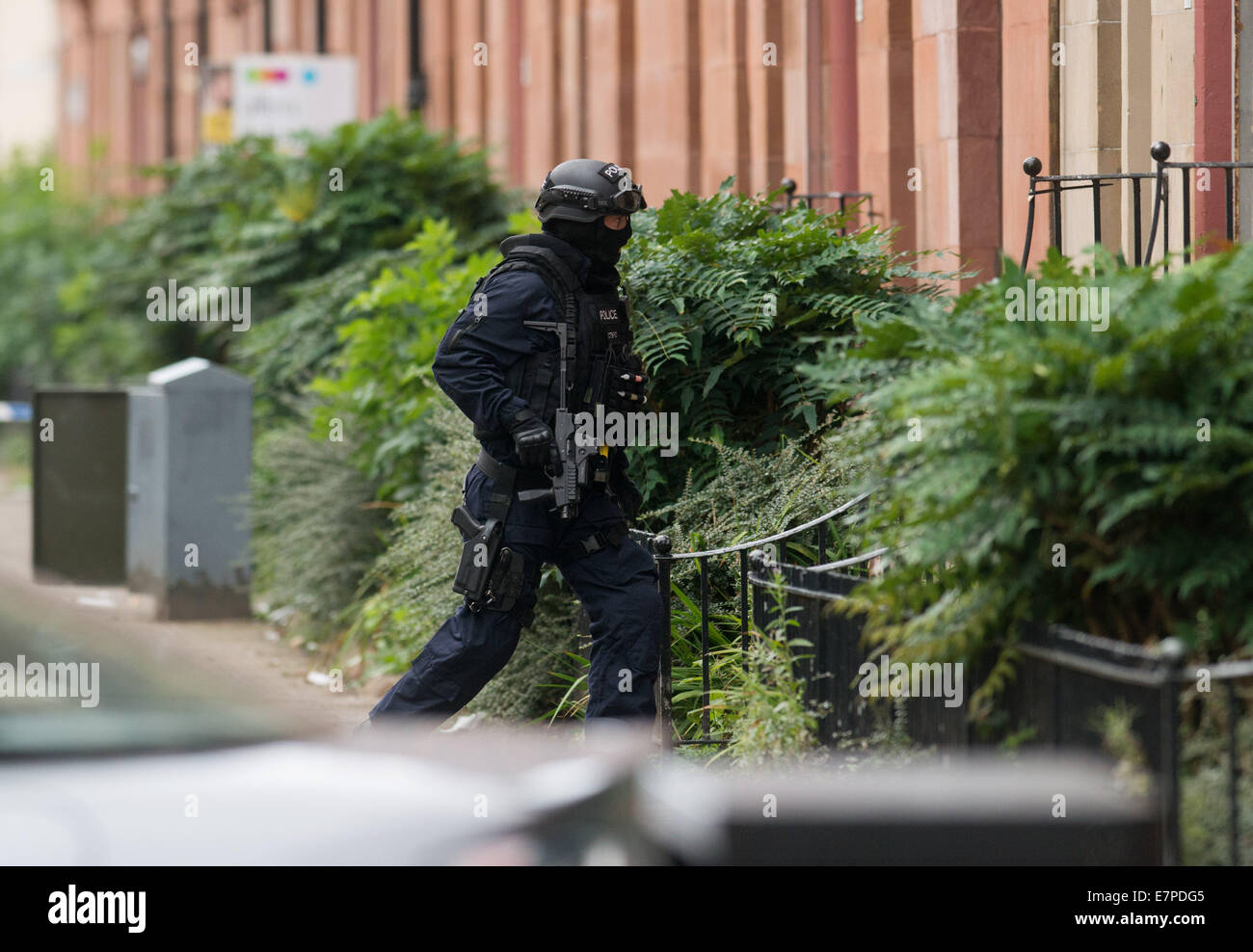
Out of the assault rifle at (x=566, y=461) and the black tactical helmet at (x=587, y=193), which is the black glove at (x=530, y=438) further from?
the black tactical helmet at (x=587, y=193)

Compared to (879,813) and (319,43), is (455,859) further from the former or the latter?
(319,43)

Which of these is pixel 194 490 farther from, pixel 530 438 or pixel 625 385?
pixel 530 438

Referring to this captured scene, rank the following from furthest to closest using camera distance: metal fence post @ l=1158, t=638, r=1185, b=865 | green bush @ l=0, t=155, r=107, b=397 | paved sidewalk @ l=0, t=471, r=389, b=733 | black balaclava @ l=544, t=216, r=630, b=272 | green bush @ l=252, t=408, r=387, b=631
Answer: green bush @ l=0, t=155, r=107, b=397 → green bush @ l=252, t=408, r=387, b=631 → black balaclava @ l=544, t=216, r=630, b=272 → paved sidewalk @ l=0, t=471, r=389, b=733 → metal fence post @ l=1158, t=638, r=1185, b=865

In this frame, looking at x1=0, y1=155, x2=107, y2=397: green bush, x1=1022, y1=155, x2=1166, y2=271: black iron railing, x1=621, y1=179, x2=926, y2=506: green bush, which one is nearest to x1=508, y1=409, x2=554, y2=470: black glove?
x1=621, y1=179, x2=926, y2=506: green bush

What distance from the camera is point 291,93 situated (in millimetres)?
18891

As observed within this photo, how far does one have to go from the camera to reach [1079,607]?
172 inches

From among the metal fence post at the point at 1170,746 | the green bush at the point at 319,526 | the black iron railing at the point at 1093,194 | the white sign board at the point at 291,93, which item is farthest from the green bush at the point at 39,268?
the metal fence post at the point at 1170,746

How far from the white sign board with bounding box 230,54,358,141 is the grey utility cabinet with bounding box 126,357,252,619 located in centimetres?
793

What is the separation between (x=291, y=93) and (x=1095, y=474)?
16.0m

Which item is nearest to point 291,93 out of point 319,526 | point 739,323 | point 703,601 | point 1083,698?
point 319,526

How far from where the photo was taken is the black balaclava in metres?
6.05

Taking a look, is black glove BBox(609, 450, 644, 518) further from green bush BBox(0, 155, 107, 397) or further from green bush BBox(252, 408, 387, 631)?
Answer: green bush BBox(0, 155, 107, 397)

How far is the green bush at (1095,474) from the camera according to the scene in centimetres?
408
